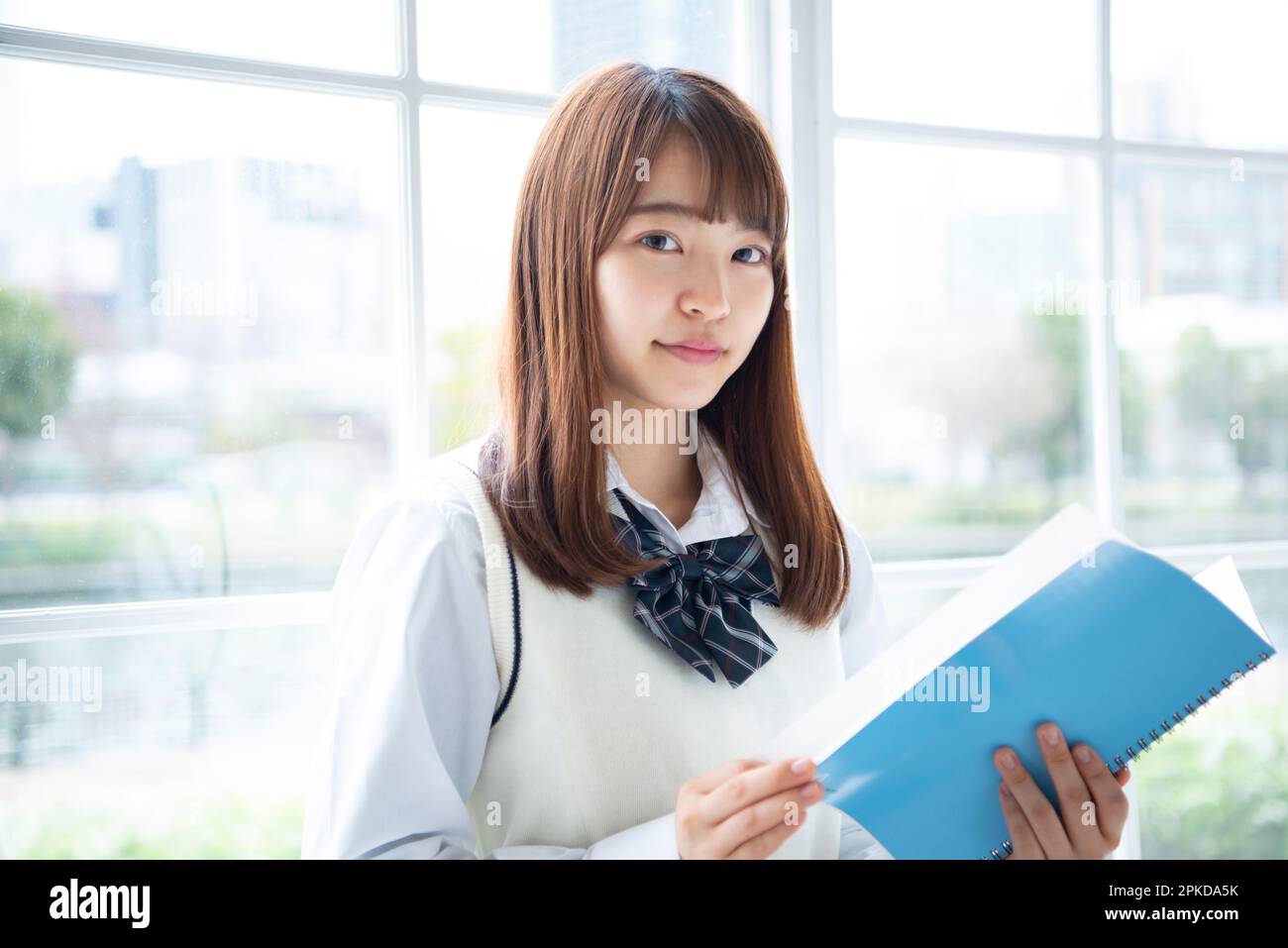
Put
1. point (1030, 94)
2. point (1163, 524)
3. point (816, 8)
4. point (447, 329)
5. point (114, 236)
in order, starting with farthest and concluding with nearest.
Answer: point (1163, 524) < point (1030, 94) < point (816, 8) < point (447, 329) < point (114, 236)

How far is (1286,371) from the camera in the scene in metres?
1.94

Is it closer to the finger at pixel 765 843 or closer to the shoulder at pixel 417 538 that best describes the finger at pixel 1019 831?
the finger at pixel 765 843

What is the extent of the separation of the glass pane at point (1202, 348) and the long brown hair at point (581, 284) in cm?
108

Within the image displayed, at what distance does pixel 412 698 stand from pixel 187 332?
0.70 metres

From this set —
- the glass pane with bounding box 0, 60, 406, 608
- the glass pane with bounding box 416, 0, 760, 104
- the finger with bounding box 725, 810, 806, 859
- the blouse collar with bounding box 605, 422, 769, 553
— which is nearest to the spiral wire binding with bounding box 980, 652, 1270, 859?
the finger with bounding box 725, 810, 806, 859

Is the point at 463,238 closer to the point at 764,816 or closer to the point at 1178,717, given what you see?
the point at 764,816

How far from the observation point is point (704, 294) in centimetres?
98

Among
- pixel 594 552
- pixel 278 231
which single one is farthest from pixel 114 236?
pixel 594 552

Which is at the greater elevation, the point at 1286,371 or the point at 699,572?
the point at 1286,371

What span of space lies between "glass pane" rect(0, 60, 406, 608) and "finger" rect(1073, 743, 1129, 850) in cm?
98

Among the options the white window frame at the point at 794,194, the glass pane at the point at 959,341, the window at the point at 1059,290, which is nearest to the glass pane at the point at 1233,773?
the window at the point at 1059,290

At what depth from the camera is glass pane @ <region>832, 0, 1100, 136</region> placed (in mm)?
1657
